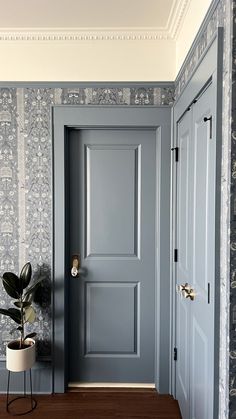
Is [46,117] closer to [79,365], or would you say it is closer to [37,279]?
[37,279]

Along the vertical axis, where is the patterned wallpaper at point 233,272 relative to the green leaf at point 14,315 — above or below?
above

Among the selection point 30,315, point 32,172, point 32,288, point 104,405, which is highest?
point 32,172

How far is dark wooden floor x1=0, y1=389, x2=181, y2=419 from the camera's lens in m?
2.18

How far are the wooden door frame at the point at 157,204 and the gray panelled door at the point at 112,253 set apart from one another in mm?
92

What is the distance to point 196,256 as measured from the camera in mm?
1693

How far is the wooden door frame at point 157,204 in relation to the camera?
2.33m

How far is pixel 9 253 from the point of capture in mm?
2393

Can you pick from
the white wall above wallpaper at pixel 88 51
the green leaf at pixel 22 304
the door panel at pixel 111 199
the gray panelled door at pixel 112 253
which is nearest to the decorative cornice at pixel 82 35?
the white wall above wallpaper at pixel 88 51

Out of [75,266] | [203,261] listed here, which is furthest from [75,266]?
[203,261]

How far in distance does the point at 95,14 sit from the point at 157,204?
1.32 m

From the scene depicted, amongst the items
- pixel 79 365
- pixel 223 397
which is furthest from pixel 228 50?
pixel 79 365

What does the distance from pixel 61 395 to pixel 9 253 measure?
1099mm

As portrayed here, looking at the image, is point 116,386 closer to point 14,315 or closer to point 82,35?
point 14,315

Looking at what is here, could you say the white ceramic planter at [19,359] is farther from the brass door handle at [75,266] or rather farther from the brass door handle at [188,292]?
Answer: the brass door handle at [188,292]
